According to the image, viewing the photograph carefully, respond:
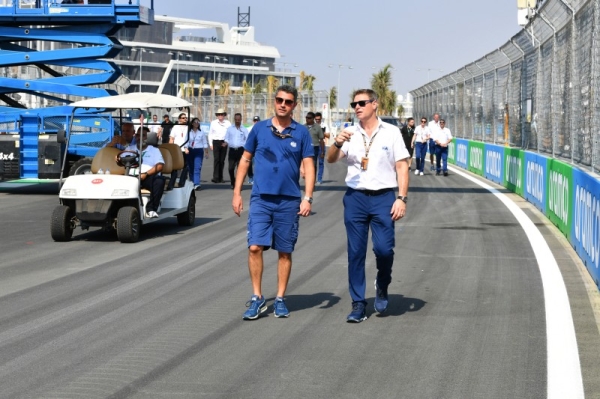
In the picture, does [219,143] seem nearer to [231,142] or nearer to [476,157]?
[231,142]

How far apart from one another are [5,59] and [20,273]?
16.9 meters

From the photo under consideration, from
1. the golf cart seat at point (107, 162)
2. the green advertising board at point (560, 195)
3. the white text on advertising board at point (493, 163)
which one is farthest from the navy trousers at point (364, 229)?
the white text on advertising board at point (493, 163)

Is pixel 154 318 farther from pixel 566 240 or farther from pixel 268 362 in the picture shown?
pixel 566 240

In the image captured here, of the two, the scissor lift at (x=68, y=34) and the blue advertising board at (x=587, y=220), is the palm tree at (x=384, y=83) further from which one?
the blue advertising board at (x=587, y=220)

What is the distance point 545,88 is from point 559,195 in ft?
16.3

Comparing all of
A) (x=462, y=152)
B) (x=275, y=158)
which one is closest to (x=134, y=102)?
(x=275, y=158)

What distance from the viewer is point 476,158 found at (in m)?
32.1

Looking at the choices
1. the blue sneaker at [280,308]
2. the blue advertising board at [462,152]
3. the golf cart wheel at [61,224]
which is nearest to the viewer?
the blue sneaker at [280,308]

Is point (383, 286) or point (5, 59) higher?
point (5, 59)

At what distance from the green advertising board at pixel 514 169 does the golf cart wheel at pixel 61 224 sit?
10.2 metres

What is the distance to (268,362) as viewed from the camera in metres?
6.93

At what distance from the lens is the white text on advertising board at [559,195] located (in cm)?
1412

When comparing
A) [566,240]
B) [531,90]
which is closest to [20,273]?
[566,240]

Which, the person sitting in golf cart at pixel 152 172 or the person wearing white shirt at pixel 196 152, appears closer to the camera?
the person sitting in golf cart at pixel 152 172
